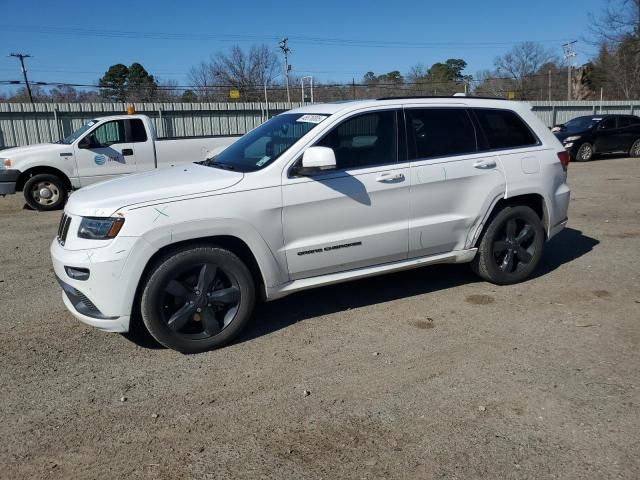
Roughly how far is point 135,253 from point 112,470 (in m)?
1.45

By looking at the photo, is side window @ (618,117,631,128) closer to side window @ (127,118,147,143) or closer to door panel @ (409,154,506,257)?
side window @ (127,118,147,143)

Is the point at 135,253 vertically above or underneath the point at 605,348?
above

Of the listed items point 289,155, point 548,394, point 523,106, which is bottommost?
point 548,394

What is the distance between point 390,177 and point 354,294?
133 cm

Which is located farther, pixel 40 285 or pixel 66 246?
pixel 40 285

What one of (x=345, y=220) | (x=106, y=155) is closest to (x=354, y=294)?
(x=345, y=220)

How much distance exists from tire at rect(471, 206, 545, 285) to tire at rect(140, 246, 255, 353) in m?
2.35

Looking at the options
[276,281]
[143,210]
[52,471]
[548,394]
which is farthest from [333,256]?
[52,471]

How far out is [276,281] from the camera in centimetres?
413

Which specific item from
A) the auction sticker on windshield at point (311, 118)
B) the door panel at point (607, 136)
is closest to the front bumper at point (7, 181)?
the auction sticker on windshield at point (311, 118)

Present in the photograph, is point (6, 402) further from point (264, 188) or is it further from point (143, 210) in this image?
point (264, 188)

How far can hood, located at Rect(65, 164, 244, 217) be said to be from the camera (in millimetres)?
3701

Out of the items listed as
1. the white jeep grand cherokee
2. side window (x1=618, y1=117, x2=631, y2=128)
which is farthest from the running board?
side window (x1=618, y1=117, x2=631, y2=128)

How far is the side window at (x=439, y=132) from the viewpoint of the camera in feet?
15.3
